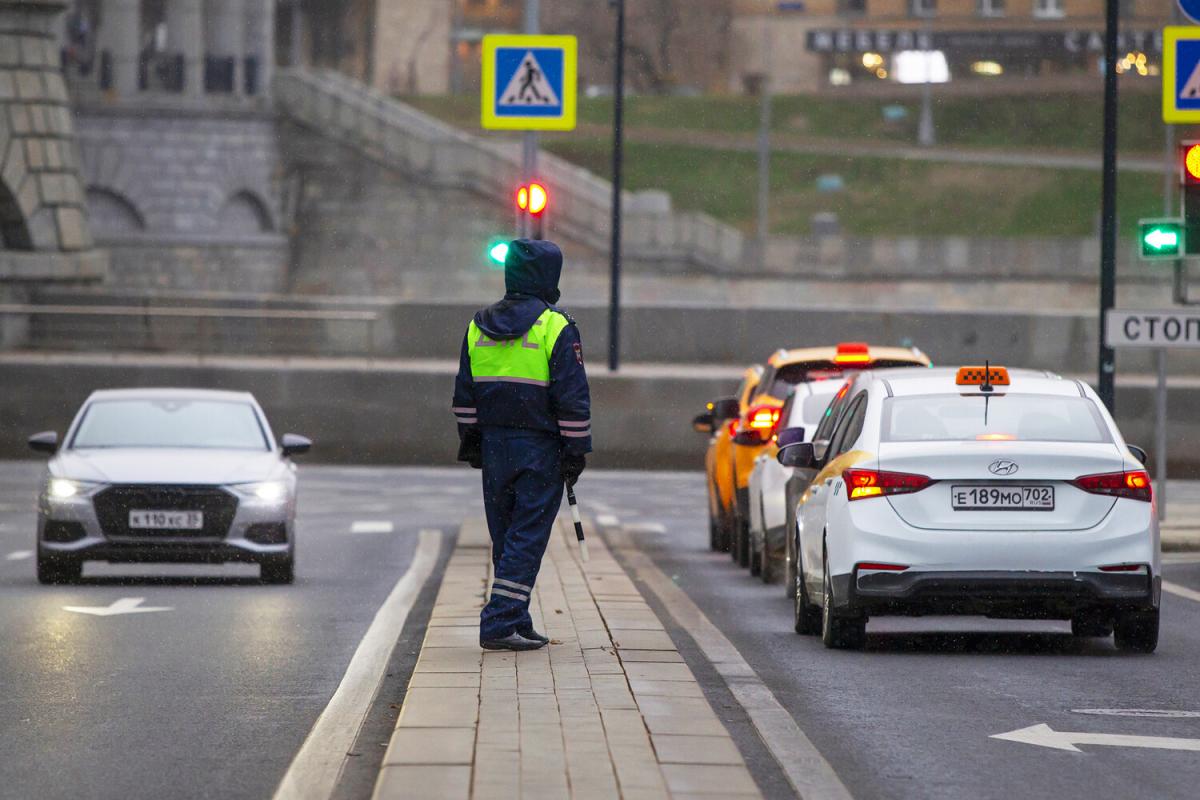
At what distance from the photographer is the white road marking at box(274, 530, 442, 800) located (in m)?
8.03

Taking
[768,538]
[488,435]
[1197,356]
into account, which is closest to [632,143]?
[1197,356]

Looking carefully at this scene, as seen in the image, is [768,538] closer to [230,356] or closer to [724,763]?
[724,763]

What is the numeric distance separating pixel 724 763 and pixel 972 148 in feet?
308

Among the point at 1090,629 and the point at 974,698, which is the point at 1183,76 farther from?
the point at 974,698

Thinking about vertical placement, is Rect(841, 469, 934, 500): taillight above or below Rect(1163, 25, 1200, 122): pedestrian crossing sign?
below

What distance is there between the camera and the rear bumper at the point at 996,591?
39.2ft

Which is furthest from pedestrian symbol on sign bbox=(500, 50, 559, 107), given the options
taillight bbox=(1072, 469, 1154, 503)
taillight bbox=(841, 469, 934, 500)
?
taillight bbox=(1072, 469, 1154, 503)

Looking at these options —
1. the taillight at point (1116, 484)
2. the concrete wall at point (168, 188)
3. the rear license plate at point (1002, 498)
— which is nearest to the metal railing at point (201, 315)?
the rear license plate at point (1002, 498)

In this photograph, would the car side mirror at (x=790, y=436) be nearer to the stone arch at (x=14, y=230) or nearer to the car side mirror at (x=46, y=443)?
the car side mirror at (x=46, y=443)

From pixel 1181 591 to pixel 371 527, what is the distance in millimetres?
8989

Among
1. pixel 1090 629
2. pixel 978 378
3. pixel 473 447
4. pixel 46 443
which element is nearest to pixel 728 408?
pixel 46 443

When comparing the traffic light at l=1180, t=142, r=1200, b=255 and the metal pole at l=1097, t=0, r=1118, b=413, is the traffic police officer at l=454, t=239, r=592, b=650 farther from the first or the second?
the metal pole at l=1097, t=0, r=1118, b=413

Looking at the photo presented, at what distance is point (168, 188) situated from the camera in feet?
A: 214

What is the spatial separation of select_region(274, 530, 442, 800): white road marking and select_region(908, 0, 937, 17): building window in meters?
102
